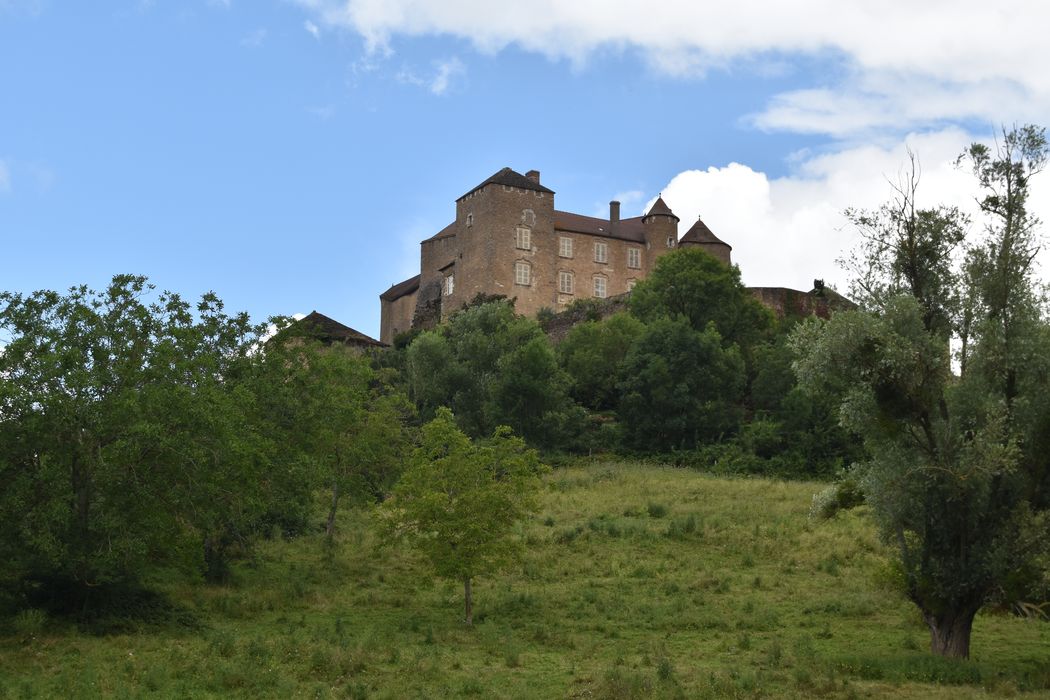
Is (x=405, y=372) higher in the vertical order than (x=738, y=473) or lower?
higher

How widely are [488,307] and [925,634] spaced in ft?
127

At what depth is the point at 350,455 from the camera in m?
31.3

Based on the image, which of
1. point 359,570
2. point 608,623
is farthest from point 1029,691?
point 359,570

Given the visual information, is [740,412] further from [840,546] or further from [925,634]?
[925,634]

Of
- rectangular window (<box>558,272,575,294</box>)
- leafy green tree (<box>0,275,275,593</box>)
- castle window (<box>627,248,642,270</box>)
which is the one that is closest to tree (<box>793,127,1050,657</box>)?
leafy green tree (<box>0,275,275,593</box>)

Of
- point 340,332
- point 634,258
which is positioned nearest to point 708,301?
point 634,258

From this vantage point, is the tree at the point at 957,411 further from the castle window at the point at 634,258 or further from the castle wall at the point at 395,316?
the castle wall at the point at 395,316

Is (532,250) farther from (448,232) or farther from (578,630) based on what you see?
(578,630)

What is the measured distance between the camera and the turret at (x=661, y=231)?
247 feet

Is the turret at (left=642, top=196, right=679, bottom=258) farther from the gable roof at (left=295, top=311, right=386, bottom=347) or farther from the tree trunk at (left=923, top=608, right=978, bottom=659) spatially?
the tree trunk at (left=923, top=608, right=978, bottom=659)

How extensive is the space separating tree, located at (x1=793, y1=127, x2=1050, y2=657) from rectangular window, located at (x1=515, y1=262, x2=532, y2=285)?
5041 centimetres

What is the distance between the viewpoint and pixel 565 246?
7331cm

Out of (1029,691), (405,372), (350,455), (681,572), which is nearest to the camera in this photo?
(1029,691)

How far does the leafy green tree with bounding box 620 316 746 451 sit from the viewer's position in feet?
170
